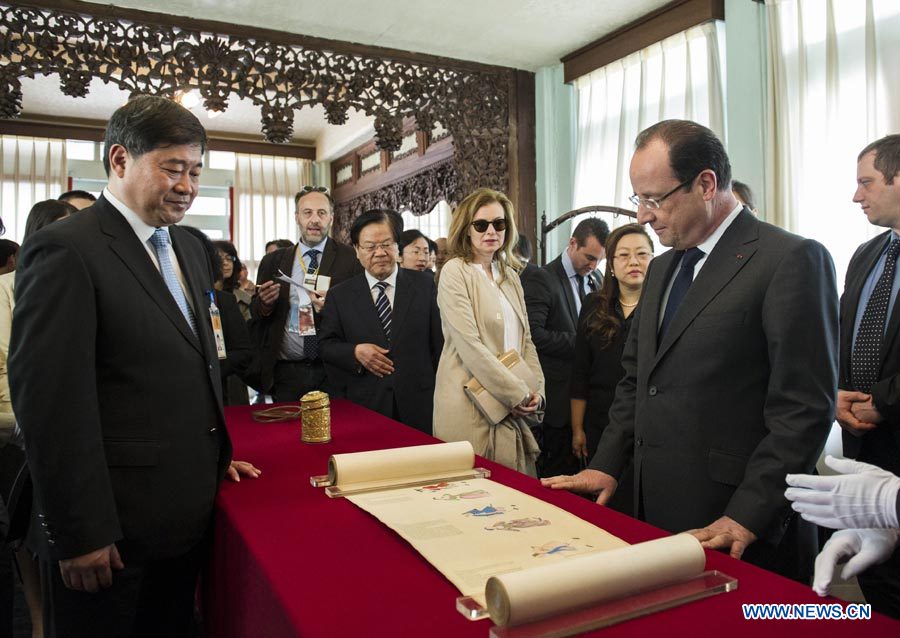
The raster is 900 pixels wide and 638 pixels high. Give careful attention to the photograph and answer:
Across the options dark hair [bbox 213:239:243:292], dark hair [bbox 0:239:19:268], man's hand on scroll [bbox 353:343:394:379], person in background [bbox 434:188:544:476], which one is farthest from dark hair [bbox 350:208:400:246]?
dark hair [bbox 213:239:243:292]

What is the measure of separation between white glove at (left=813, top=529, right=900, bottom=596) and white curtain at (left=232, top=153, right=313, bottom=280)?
30.9 feet

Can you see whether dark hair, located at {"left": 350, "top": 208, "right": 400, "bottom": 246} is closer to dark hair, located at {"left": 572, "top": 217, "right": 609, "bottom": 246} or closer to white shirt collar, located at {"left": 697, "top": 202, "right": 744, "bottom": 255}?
dark hair, located at {"left": 572, "top": 217, "right": 609, "bottom": 246}

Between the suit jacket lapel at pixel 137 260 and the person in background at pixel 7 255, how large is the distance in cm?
163

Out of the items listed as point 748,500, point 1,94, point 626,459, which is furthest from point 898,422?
point 1,94

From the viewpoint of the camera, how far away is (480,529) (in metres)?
1.30

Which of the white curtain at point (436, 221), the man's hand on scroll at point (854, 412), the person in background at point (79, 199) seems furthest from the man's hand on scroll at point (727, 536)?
the white curtain at point (436, 221)

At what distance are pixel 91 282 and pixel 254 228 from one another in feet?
29.1

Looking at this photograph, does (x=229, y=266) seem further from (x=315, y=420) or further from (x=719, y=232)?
(x=719, y=232)

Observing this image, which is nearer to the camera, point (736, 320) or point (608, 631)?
point (608, 631)

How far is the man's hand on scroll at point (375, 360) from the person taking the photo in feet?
9.73

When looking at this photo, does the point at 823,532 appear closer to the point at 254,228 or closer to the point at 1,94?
the point at 1,94

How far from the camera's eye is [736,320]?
154 cm

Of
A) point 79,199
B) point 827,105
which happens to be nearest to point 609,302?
point 827,105

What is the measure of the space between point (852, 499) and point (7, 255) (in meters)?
3.14
